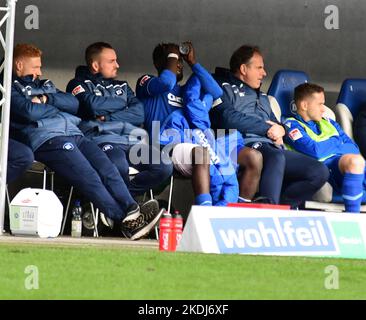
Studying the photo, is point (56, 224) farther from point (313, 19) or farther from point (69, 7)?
point (313, 19)

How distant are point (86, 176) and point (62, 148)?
0.33 m

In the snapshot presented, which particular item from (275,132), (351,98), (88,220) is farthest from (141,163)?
(351,98)

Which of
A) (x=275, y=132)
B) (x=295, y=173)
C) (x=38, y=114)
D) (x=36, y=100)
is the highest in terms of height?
(x=36, y=100)

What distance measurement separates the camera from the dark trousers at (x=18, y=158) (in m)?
11.2

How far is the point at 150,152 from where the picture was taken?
39.1 feet

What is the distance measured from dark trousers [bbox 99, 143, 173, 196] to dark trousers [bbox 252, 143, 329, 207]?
98 cm

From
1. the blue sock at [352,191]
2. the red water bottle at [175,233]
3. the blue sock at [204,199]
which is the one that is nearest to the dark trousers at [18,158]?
the blue sock at [204,199]

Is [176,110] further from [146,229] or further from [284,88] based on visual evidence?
[284,88]

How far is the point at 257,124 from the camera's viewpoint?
488 inches

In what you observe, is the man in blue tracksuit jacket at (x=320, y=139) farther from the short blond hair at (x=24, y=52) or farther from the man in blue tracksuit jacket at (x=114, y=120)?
the short blond hair at (x=24, y=52)

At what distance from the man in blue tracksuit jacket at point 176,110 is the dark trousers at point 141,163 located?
12 centimetres

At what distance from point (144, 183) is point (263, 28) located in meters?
3.15

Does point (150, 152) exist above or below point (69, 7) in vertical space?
below
